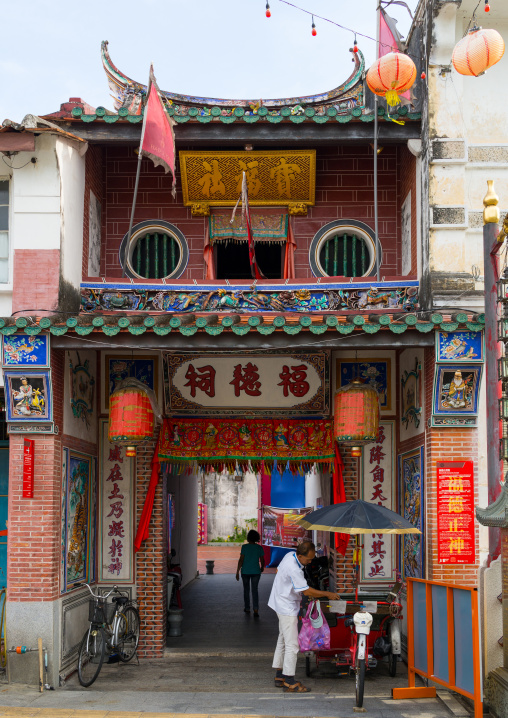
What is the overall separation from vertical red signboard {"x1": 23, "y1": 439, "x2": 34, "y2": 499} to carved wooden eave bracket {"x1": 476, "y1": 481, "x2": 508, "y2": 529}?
4.99 metres

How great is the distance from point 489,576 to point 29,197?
6938mm

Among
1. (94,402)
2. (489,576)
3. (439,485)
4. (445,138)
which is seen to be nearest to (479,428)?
(439,485)

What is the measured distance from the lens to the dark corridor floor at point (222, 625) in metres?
11.2

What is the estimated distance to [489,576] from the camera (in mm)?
8664

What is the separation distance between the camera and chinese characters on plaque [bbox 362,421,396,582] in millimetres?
11148

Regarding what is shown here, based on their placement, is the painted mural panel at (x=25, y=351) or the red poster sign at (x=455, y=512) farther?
the painted mural panel at (x=25, y=351)

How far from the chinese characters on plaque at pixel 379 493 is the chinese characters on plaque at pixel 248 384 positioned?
981mm

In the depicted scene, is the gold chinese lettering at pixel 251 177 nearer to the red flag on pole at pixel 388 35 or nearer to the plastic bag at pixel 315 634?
the red flag on pole at pixel 388 35

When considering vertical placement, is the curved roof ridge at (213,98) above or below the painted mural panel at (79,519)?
above

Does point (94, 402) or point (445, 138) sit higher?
point (445, 138)

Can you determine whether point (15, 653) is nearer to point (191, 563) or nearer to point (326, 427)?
point (326, 427)

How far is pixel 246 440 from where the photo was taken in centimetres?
1108

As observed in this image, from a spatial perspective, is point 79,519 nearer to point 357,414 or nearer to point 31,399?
point 31,399

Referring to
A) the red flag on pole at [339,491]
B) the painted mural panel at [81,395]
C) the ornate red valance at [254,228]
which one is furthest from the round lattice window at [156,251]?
the red flag on pole at [339,491]
